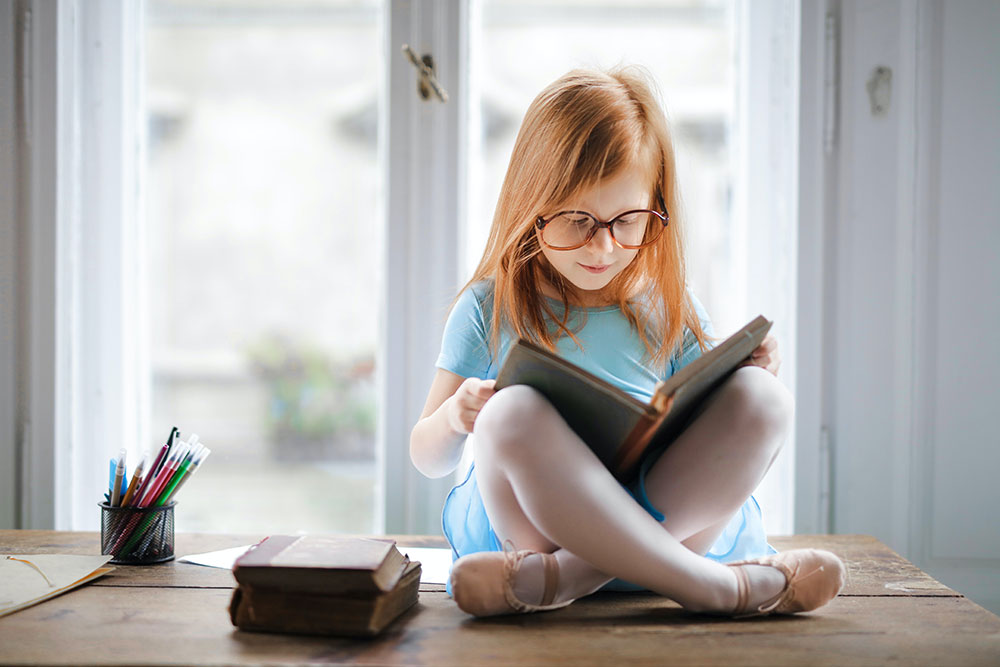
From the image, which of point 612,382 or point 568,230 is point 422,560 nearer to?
point 612,382

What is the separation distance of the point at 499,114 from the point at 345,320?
0.55 m

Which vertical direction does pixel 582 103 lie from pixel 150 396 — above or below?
above

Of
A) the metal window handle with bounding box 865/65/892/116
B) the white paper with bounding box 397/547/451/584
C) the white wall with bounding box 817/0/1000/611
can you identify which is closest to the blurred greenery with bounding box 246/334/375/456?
the white paper with bounding box 397/547/451/584

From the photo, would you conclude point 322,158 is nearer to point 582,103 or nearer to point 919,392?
point 582,103

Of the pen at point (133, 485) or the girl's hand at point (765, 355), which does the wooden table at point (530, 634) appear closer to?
the pen at point (133, 485)

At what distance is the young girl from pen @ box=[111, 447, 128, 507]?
413 mm

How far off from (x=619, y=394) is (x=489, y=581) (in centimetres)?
25

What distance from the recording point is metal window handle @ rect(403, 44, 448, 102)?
1.63 meters

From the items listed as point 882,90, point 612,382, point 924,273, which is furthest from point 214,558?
point 882,90

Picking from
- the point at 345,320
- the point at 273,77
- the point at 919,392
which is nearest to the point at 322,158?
the point at 273,77

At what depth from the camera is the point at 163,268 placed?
183 cm

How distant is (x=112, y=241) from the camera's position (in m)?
1.76

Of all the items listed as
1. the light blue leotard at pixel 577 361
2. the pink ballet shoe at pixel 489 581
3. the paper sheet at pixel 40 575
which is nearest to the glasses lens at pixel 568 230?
the light blue leotard at pixel 577 361

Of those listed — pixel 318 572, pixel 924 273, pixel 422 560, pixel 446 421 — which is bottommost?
pixel 422 560
